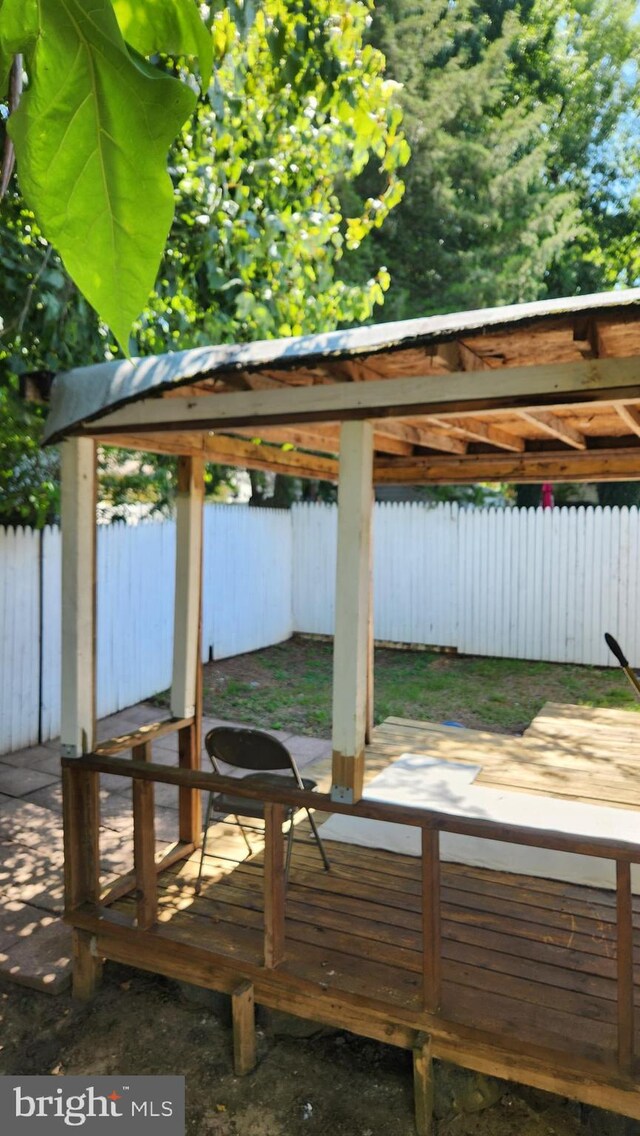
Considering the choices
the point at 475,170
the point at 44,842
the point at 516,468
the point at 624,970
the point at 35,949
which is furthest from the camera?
the point at 475,170

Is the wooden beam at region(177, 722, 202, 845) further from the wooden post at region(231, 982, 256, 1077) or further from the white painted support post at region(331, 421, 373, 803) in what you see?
the white painted support post at region(331, 421, 373, 803)

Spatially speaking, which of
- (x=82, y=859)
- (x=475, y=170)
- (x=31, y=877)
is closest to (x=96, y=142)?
(x=82, y=859)

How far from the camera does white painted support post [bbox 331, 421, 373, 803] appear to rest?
9.04 ft

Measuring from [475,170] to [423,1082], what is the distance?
45.2 ft

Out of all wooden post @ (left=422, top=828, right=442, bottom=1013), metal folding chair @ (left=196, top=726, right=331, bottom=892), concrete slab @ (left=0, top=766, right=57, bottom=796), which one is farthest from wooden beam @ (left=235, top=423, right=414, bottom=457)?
concrete slab @ (left=0, top=766, right=57, bottom=796)

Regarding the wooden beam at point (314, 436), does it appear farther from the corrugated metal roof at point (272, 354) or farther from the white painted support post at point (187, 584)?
the corrugated metal roof at point (272, 354)

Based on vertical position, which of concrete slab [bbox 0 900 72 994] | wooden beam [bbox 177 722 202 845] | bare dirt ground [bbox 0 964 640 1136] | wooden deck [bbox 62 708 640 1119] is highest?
wooden beam [bbox 177 722 202 845]

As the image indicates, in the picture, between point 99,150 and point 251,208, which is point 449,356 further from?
point 251,208

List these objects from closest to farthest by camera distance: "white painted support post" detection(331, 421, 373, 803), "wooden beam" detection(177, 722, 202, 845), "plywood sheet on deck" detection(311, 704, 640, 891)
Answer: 1. "white painted support post" detection(331, 421, 373, 803)
2. "plywood sheet on deck" detection(311, 704, 640, 891)
3. "wooden beam" detection(177, 722, 202, 845)

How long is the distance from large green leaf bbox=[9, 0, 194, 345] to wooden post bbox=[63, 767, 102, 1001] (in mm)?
3133

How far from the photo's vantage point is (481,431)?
393cm

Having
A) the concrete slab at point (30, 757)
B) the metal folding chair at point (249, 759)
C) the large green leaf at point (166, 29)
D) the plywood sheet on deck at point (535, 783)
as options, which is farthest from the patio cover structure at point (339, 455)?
the concrete slab at point (30, 757)

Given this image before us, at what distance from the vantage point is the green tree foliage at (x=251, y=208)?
434cm

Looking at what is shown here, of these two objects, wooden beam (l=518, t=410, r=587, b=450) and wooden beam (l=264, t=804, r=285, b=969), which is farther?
wooden beam (l=518, t=410, r=587, b=450)
